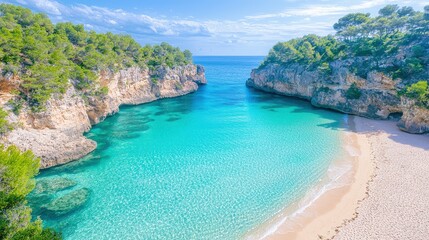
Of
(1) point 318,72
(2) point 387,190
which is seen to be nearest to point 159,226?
(2) point 387,190

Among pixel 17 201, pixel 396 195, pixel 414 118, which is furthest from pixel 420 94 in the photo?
pixel 17 201

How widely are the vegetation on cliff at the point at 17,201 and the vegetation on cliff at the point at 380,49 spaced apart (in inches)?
1670

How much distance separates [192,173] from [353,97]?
103 ft

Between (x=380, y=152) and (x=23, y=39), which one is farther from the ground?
(x=23, y=39)

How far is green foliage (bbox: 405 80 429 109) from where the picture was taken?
28672 millimetres

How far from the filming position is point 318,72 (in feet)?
154

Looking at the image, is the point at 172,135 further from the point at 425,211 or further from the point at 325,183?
the point at 425,211

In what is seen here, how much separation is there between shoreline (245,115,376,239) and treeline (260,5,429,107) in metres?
15.0

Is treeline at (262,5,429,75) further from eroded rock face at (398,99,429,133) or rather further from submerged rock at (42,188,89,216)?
submerged rock at (42,188,89,216)

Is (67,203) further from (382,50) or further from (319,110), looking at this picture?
(382,50)

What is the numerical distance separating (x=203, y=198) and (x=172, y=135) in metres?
14.9

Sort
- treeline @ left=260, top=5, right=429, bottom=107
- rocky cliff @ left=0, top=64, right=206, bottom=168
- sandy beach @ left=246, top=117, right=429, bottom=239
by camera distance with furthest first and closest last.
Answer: treeline @ left=260, top=5, right=429, bottom=107 < rocky cliff @ left=0, top=64, right=206, bottom=168 < sandy beach @ left=246, top=117, right=429, bottom=239

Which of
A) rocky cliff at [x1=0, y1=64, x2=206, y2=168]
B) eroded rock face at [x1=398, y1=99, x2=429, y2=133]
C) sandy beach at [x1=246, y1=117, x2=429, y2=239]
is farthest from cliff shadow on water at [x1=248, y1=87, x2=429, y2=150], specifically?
rocky cliff at [x1=0, y1=64, x2=206, y2=168]

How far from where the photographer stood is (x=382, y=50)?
133 feet
